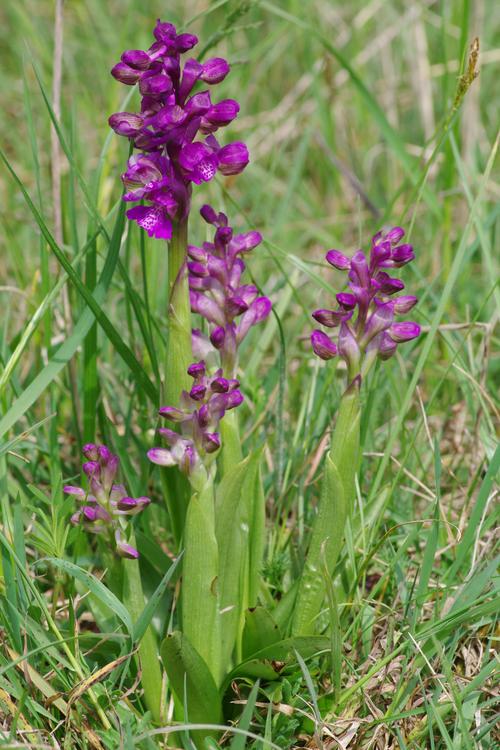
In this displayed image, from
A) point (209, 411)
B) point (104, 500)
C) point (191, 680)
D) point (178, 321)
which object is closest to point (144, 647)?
point (191, 680)

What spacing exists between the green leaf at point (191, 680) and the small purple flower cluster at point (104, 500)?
0.22 m

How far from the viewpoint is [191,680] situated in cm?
193

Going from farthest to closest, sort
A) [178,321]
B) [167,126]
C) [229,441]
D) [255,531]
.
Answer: [255,531] → [229,441] → [178,321] → [167,126]

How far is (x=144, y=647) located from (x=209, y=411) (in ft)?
2.03

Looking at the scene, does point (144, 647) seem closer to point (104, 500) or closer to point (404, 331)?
point (104, 500)

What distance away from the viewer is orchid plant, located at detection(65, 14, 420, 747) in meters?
1.77

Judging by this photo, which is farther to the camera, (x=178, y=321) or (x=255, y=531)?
(x=255, y=531)

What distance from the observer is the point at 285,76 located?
5.56 m

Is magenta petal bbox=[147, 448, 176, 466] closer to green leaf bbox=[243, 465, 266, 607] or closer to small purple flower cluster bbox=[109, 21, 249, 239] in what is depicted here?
green leaf bbox=[243, 465, 266, 607]

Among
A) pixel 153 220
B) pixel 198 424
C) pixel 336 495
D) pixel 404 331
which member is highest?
pixel 153 220

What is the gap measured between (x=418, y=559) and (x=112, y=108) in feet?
7.47

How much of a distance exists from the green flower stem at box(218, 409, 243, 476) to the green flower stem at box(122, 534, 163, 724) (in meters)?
0.32

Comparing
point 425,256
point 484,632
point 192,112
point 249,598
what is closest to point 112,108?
point 425,256

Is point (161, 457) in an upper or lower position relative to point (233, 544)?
upper
